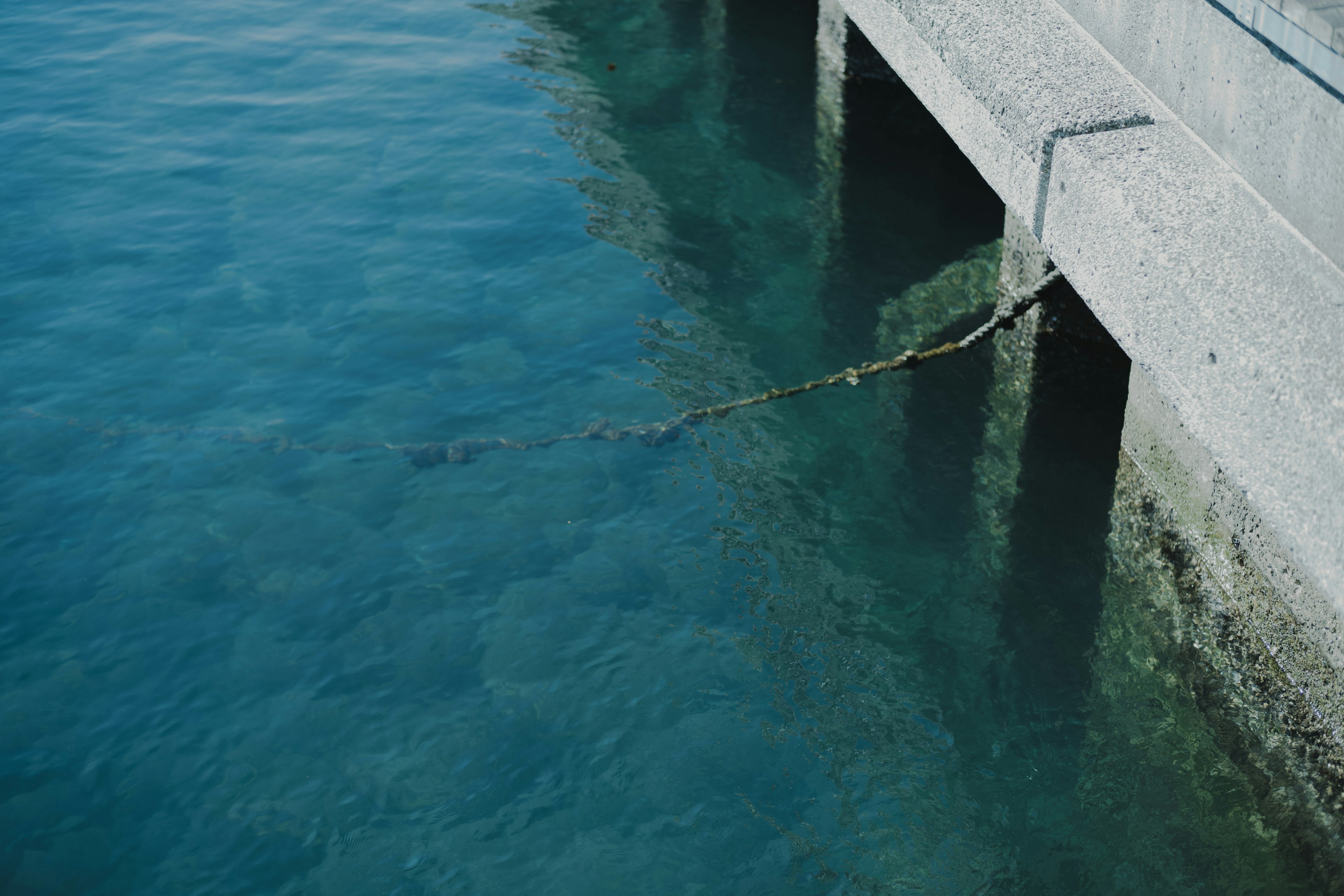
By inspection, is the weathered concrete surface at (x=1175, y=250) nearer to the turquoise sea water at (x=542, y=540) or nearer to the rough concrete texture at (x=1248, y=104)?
the rough concrete texture at (x=1248, y=104)

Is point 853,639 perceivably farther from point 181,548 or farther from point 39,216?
point 39,216

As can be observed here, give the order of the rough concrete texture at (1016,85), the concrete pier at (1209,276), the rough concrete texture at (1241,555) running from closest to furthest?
1. the concrete pier at (1209,276)
2. the rough concrete texture at (1241,555)
3. the rough concrete texture at (1016,85)

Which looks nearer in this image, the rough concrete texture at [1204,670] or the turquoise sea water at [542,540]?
the rough concrete texture at [1204,670]

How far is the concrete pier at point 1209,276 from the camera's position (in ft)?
10.2

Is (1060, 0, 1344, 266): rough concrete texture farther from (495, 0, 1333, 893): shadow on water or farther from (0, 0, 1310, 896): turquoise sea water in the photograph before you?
(0, 0, 1310, 896): turquoise sea water

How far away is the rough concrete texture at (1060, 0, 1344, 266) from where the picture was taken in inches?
126

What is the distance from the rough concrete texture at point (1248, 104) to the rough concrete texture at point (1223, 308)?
0.09 m

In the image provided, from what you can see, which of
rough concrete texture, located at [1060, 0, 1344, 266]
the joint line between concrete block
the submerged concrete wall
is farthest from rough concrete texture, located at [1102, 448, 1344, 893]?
rough concrete texture, located at [1060, 0, 1344, 266]

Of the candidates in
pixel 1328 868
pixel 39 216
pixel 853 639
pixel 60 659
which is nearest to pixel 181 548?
pixel 60 659

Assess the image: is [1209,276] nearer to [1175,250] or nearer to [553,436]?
[1175,250]

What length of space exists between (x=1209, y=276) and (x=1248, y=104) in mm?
663

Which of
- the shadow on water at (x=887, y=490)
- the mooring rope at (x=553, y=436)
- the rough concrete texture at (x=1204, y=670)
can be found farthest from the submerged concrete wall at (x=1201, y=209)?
the mooring rope at (x=553, y=436)

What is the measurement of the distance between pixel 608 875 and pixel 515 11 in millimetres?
10982

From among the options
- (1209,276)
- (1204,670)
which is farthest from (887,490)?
(1209,276)
